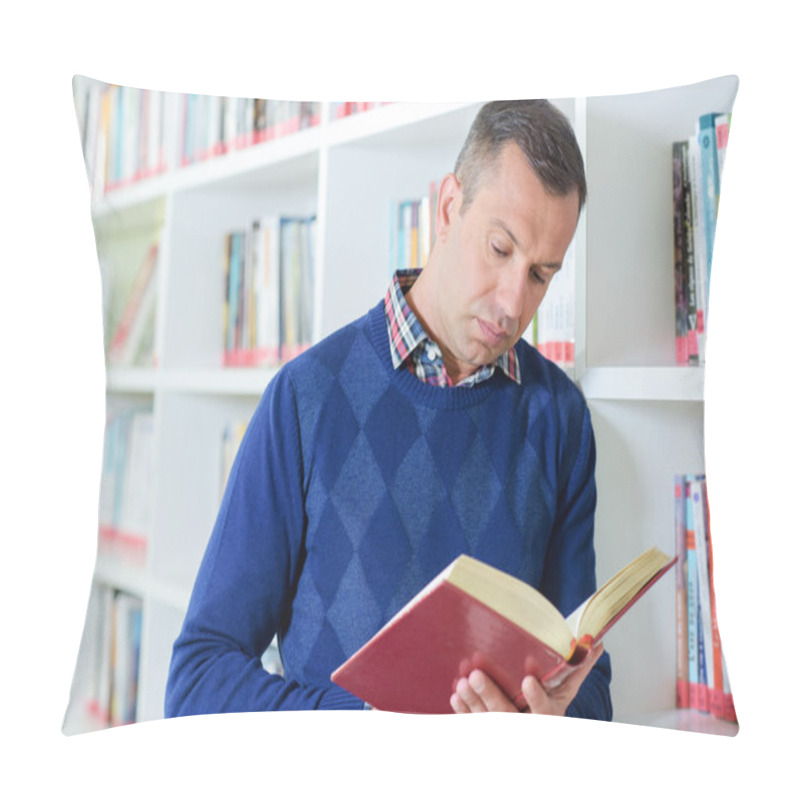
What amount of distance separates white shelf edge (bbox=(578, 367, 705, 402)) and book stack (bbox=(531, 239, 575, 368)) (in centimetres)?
4

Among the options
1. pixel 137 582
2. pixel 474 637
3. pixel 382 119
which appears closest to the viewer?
pixel 474 637

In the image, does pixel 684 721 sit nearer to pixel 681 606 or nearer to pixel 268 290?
pixel 681 606

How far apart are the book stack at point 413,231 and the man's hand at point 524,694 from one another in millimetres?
496

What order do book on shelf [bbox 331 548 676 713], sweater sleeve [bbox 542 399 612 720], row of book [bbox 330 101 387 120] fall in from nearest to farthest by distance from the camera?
book on shelf [bbox 331 548 676 713] → sweater sleeve [bbox 542 399 612 720] → row of book [bbox 330 101 387 120]

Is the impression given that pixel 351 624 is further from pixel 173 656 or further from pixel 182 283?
pixel 182 283

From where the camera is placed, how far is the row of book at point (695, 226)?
4.52ft

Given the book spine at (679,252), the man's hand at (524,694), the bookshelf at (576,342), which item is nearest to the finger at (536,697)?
the man's hand at (524,694)

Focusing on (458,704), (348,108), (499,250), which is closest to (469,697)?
(458,704)

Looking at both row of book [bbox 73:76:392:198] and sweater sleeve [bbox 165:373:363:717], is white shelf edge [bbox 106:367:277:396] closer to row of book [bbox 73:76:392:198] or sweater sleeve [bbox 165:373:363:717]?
sweater sleeve [bbox 165:373:363:717]

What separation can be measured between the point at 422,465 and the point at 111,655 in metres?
0.44

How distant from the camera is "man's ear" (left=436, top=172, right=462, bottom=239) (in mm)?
1362

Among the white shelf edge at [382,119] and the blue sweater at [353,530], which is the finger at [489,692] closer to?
the blue sweater at [353,530]

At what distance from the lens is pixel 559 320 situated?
1.36 meters

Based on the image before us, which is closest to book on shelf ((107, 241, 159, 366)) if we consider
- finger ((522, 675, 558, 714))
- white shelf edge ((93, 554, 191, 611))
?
white shelf edge ((93, 554, 191, 611))
